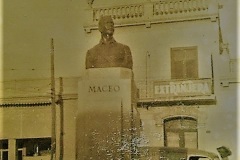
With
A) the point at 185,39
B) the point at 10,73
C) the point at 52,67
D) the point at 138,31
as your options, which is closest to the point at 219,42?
the point at 185,39

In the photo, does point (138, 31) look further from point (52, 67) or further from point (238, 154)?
point (238, 154)

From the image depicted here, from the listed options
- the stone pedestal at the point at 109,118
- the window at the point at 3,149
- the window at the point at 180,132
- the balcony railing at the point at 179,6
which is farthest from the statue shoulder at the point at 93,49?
the window at the point at 3,149

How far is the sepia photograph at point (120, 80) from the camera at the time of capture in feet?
6.98

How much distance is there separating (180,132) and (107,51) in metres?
0.47

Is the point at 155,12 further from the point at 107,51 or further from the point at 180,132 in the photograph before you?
the point at 180,132

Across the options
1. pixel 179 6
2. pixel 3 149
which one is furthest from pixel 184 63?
pixel 3 149

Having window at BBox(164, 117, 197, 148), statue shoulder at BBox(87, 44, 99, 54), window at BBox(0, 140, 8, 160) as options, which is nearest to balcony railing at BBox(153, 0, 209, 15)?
statue shoulder at BBox(87, 44, 99, 54)

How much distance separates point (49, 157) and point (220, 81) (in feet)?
2.62

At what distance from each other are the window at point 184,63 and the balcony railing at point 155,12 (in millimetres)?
134

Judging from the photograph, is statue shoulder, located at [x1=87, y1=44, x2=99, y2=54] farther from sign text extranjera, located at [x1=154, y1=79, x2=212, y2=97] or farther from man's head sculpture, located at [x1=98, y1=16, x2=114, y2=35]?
sign text extranjera, located at [x1=154, y1=79, x2=212, y2=97]

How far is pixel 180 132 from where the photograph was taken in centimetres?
214

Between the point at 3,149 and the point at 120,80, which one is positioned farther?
the point at 3,149

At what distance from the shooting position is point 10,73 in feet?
7.73

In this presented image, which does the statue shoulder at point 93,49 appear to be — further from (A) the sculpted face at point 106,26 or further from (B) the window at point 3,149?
(B) the window at point 3,149
